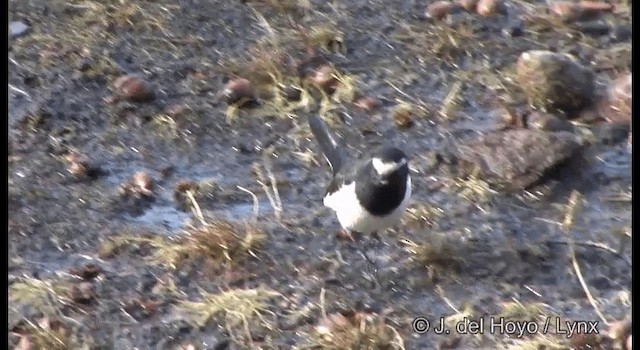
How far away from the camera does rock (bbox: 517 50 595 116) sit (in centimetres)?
491

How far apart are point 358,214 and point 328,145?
63 cm

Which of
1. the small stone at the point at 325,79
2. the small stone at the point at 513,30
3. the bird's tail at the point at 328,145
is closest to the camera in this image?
the bird's tail at the point at 328,145

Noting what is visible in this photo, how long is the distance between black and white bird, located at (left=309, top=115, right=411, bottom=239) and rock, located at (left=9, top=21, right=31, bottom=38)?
212 cm

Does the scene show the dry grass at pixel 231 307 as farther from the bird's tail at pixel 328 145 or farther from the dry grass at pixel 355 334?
the bird's tail at pixel 328 145

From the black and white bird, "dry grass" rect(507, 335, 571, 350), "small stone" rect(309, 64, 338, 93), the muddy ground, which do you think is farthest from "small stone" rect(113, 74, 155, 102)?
"dry grass" rect(507, 335, 571, 350)

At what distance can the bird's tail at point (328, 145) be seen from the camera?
469 centimetres

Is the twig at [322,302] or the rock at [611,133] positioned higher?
the rock at [611,133]

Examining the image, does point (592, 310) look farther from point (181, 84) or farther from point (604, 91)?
point (181, 84)

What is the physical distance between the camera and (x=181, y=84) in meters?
5.38

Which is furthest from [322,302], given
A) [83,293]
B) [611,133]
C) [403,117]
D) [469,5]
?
[469,5]

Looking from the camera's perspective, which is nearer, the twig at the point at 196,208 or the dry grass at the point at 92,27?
the twig at the point at 196,208

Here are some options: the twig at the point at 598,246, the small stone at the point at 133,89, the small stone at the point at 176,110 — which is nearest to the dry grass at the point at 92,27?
the small stone at the point at 133,89

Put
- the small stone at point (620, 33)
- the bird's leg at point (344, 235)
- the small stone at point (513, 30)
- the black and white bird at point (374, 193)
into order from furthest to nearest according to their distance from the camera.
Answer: the small stone at point (513, 30) < the small stone at point (620, 33) < the bird's leg at point (344, 235) < the black and white bird at point (374, 193)

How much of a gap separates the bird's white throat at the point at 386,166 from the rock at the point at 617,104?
1.18 metres
